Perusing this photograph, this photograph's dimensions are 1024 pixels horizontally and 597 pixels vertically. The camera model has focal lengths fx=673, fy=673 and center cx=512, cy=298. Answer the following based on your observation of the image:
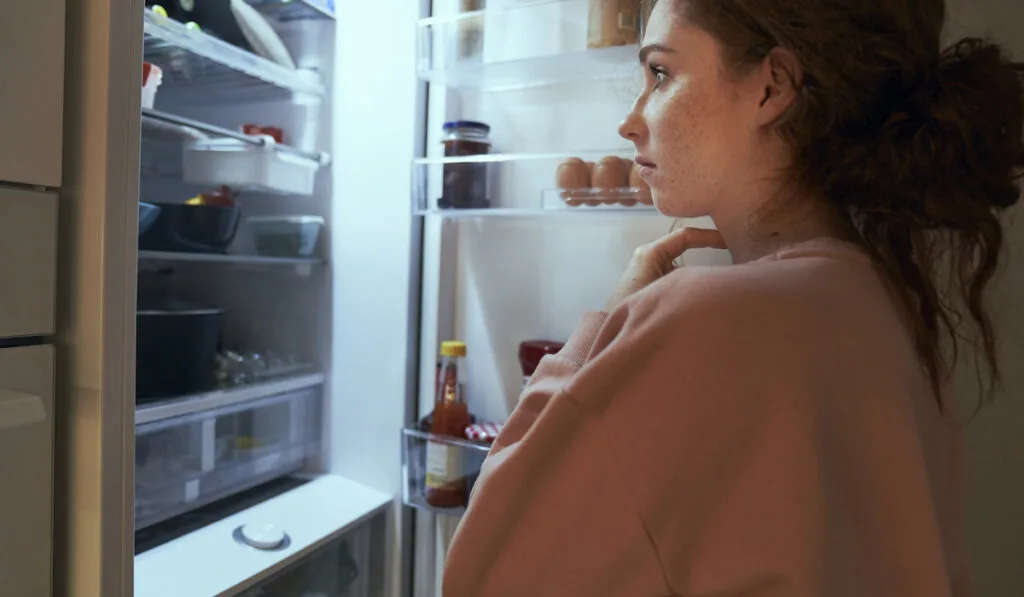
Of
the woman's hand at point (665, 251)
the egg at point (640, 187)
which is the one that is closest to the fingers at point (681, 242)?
the woman's hand at point (665, 251)

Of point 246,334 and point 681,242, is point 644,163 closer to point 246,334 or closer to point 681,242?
point 681,242

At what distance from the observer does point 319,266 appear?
1.44 metres

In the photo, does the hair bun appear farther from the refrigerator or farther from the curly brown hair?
the refrigerator

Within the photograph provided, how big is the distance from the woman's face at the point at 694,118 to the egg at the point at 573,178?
1.18ft

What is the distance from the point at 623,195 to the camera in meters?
1.03

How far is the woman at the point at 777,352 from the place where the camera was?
50 cm

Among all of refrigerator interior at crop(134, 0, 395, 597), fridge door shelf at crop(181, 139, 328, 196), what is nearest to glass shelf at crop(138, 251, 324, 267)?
refrigerator interior at crop(134, 0, 395, 597)

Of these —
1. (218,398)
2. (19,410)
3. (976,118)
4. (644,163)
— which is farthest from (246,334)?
(976,118)

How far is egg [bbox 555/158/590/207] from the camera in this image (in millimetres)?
1063

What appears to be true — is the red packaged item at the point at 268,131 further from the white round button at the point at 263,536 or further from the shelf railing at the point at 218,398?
the white round button at the point at 263,536

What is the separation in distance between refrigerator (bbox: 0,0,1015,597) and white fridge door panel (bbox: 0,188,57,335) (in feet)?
0.10

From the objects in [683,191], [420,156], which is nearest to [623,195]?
[683,191]

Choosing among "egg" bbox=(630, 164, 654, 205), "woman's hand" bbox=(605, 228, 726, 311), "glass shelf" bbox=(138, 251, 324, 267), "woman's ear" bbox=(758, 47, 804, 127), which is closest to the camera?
"woman's ear" bbox=(758, 47, 804, 127)

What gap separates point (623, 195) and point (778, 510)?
0.62 m
